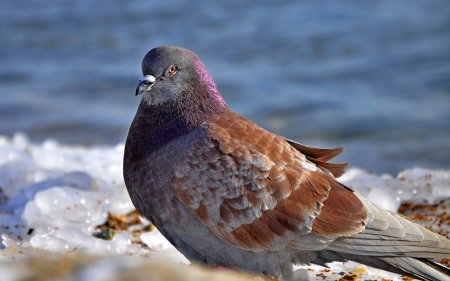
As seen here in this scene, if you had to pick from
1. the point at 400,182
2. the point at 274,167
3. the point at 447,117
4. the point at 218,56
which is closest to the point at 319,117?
the point at 447,117

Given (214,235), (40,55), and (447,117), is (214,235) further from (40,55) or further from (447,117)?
(40,55)

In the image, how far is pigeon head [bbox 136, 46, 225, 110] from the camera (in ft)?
12.8

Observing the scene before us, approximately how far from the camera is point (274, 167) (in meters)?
3.62

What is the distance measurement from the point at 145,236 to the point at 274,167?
1.37 meters

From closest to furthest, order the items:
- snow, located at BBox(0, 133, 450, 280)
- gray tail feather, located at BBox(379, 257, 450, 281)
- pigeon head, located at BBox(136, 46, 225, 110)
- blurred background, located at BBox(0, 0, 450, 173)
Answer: gray tail feather, located at BBox(379, 257, 450, 281) < pigeon head, located at BBox(136, 46, 225, 110) < snow, located at BBox(0, 133, 450, 280) < blurred background, located at BBox(0, 0, 450, 173)

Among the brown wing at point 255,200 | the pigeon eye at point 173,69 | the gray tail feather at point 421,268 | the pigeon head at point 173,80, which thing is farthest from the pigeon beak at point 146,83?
the gray tail feather at point 421,268

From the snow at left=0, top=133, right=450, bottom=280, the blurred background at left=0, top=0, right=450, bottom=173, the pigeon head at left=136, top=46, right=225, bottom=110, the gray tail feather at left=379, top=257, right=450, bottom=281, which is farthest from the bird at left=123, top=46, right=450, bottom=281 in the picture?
the blurred background at left=0, top=0, right=450, bottom=173

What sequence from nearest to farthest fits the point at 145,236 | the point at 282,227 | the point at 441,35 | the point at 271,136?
the point at 282,227
the point at 271,136
the point at 145,236
the point at 441,35

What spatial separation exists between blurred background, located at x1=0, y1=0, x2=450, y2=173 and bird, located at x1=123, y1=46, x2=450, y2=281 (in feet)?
12.7

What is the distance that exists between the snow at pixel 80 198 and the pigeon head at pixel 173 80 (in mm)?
1022

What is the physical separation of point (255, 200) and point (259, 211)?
0.06m

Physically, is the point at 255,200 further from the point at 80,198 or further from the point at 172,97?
the point at 80,198

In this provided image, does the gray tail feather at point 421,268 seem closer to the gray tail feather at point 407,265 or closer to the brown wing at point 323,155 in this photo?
the gray tail feather at point 407,265

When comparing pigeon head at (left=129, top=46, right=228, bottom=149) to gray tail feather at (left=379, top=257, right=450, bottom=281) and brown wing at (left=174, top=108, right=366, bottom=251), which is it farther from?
gray tail feather at (left=379, top=257, right=450, bottom=281)
